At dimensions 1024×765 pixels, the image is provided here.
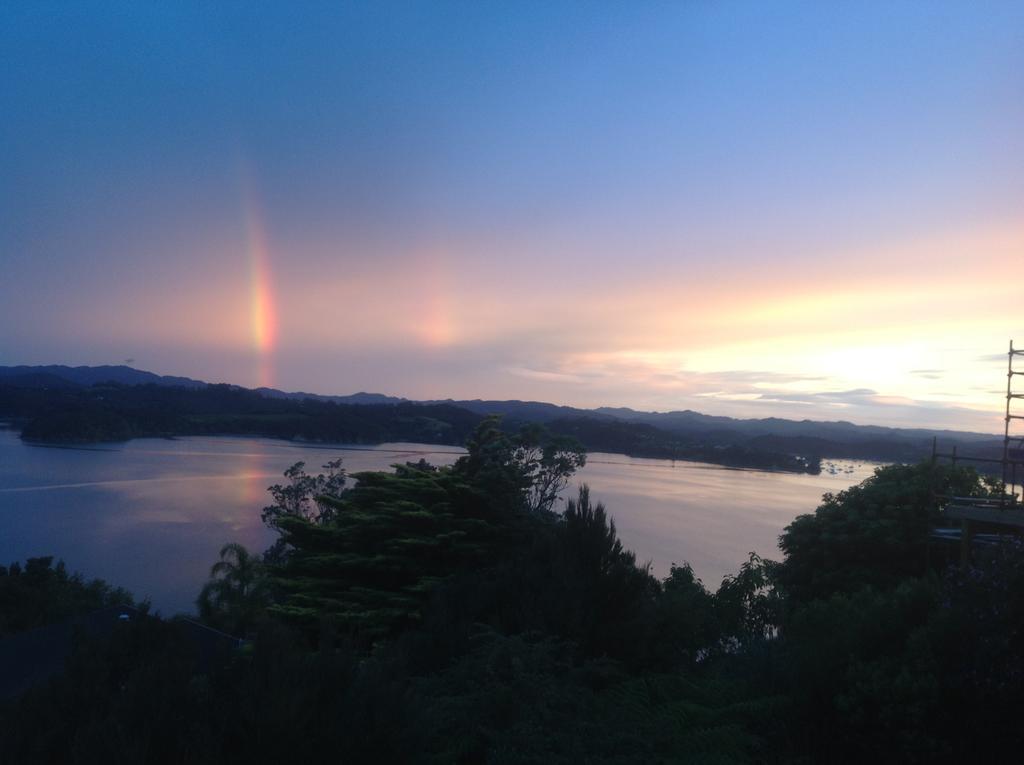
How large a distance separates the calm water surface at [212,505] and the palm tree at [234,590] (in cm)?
568

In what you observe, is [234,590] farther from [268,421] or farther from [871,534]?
[268,421]

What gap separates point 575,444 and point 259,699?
17195mm

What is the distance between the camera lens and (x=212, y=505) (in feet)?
160

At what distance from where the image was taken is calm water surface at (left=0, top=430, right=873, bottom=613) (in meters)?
31.6

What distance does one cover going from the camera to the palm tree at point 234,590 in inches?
803

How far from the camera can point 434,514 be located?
1294 centimetres

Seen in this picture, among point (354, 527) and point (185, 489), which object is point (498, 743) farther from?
point (185, 489)

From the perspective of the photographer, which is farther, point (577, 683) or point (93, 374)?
point (93, 374)

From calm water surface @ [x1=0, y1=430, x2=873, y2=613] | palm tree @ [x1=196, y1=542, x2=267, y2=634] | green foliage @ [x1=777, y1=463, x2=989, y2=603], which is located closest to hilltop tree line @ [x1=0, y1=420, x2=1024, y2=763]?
green foliage @ [x1=777, y1=463, x2=989, y2=603]

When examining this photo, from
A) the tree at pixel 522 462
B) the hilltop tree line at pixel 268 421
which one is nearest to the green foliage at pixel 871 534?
the tree at pixel 522 462

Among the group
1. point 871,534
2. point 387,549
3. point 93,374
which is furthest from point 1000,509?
point 93,374

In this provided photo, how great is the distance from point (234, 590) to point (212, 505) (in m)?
28.9

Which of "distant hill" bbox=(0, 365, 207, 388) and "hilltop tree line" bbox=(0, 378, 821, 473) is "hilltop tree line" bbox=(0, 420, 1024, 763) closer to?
"hilltop tree line" bbox=(0, 378, 821, 473)

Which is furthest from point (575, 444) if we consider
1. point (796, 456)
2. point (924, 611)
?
point (796, 456)
